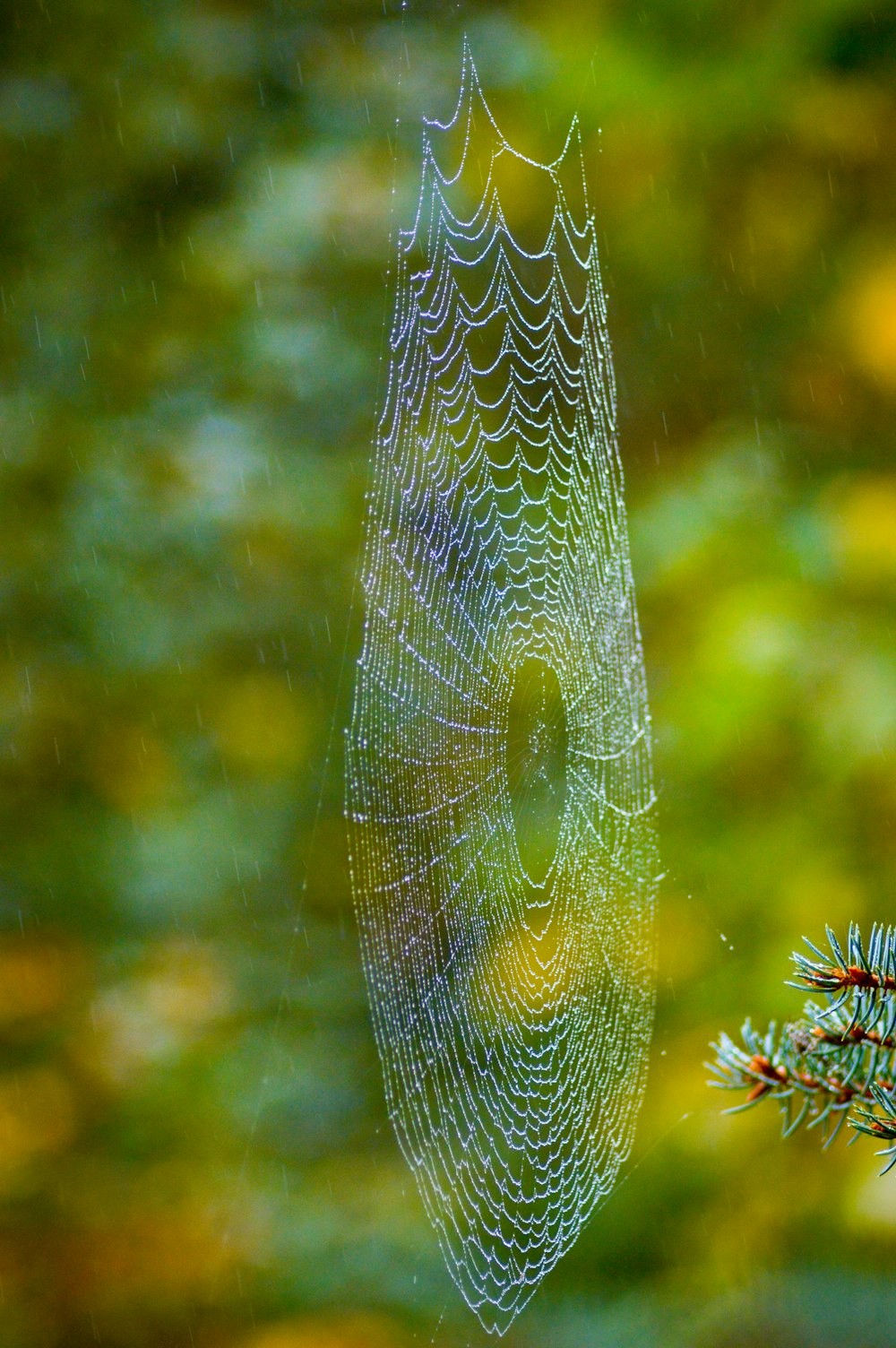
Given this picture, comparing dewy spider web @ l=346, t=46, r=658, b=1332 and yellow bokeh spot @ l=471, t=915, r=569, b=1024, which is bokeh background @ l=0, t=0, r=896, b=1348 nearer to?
dewy spider web @ l=346, t=46, r=658, b=1332

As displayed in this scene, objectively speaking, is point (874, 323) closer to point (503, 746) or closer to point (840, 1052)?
point (503, 746)

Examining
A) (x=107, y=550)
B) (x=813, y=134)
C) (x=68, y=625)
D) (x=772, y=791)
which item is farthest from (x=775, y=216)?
(x=68, y=625)

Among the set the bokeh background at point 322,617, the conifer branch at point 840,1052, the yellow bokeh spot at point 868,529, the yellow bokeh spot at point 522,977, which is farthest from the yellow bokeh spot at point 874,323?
the conifer branch at point 840,1052

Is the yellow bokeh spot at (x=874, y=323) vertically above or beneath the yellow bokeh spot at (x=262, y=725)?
above

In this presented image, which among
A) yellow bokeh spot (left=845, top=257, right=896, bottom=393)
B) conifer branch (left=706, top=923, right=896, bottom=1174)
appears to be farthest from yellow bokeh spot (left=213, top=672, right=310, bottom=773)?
conifer branch (left=706, top=923, right=896, bottom=1174)

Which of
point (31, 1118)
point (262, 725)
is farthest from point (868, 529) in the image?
point (31, 1118)

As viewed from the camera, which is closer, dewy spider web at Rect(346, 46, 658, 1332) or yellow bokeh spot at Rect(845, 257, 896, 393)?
dewy spider web at Rect(346, 46, 658, 1332)

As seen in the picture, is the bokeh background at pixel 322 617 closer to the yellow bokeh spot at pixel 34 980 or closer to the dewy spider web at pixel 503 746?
the yellow bokeh spot at pixel 34 980
